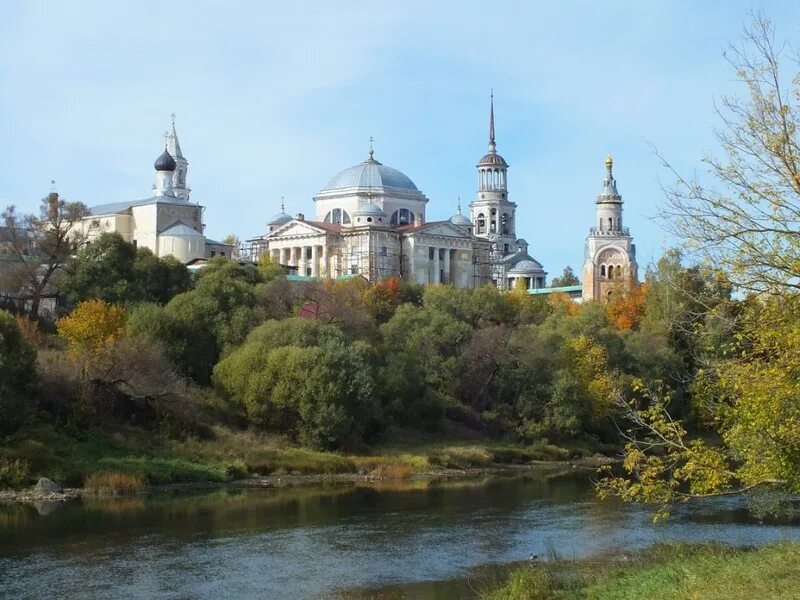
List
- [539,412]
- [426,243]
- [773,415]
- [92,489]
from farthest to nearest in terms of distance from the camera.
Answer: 1. [426,243]
2. [539,412]
3. [92,489]
4. [773,415]

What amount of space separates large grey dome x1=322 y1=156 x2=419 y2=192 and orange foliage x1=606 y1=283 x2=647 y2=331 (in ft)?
100

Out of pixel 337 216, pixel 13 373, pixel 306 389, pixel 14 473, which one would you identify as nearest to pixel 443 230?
pixel 337 216

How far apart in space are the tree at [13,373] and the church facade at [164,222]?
1750 inches

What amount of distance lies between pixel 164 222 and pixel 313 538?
6205cm

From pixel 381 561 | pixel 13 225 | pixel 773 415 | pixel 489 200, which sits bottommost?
pixel 381 561

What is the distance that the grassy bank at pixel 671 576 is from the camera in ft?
56.9

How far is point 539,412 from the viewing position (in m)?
53.9

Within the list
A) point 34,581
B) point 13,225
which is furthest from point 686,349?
point 34,581

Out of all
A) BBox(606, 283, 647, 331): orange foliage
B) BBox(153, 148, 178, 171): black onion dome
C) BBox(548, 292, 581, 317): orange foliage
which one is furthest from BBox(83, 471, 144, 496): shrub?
BBox(153, 148, 178, 171): black onion dome

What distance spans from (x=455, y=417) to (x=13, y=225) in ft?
72.1

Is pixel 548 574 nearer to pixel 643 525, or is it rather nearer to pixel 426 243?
pixel 643 525

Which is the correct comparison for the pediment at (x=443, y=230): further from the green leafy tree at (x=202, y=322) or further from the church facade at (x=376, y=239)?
the green leafy tree at (x=202, y=322)

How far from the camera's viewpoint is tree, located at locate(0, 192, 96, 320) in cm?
5638

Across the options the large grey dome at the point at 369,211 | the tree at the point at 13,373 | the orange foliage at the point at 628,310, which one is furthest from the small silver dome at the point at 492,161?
the tree at the point at 13,373
